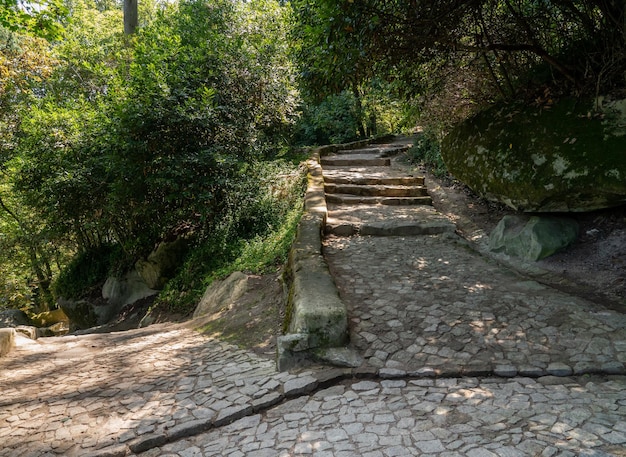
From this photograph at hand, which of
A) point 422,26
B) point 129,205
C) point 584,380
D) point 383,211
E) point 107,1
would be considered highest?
point 107,1

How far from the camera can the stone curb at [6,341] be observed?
4.90 metres

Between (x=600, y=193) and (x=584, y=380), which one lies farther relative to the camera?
(x=600, y=193)

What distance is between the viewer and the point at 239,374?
362 centimetres

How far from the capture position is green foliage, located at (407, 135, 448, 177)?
31.5ft

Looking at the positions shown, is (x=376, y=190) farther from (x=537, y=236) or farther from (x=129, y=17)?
(x=129, y=17)

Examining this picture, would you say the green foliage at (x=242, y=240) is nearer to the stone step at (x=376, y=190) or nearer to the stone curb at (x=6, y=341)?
the stone step at (x=376, y=190)

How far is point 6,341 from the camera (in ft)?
16.5

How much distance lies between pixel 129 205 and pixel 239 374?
613 centimetres

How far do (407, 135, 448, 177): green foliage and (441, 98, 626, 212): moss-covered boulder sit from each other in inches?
140

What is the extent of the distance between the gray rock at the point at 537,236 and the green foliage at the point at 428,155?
3.88 metres

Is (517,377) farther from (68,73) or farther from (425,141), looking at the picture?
(68,73)

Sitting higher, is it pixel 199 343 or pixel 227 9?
pixel 227 9

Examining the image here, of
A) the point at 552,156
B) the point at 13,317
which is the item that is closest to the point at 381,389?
the point at 552,156

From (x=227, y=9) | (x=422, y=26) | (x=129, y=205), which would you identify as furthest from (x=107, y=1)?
(x=422, y=26)
